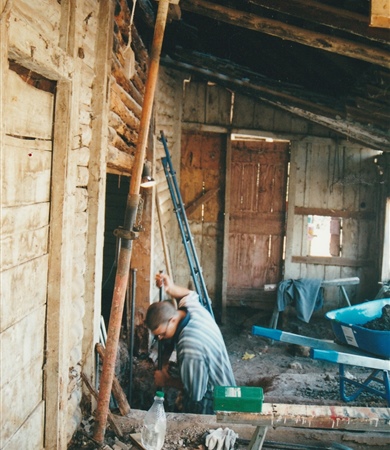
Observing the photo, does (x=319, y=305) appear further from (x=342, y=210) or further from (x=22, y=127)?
(x=22, y=127)

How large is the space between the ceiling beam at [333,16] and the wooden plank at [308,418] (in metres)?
2.83

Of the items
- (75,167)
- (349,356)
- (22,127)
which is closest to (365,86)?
(349,356)

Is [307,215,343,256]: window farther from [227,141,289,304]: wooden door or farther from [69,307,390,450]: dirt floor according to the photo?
[69,307,390,450]: dirt floor

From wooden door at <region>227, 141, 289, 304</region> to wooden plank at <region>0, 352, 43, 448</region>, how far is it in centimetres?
631

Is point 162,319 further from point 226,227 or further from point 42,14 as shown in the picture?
point 226,227

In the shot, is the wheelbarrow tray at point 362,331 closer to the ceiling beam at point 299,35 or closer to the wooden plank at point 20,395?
the ceiling beam at point 299,35

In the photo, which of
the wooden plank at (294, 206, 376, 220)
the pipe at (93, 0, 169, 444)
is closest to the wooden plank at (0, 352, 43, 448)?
the pipe at (93, 0, 169, 444)

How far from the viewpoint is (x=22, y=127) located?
101 inches

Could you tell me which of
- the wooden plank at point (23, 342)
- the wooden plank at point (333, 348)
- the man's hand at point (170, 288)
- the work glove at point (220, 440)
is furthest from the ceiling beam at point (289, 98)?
the wooden plank at point (23, 342)

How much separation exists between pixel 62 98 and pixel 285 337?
3.85 meters

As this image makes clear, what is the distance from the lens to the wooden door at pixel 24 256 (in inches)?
94.8

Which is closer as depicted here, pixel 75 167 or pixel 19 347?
pixel 19 347

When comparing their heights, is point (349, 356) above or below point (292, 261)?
below

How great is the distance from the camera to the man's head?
12.9 feet
